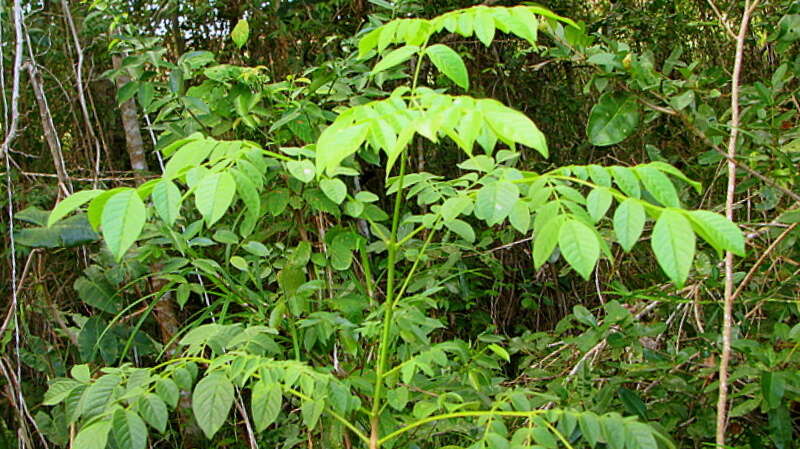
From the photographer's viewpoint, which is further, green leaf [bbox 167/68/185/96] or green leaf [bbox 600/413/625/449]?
green leaf [bbox 167/68/185/96]

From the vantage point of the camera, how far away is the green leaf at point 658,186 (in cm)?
103

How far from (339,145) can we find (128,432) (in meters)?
0.54

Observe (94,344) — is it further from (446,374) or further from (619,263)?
(619,263)

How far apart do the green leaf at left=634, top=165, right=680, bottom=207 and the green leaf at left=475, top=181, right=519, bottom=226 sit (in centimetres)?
17

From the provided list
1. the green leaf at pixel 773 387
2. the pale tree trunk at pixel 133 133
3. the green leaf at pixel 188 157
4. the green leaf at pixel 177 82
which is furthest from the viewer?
the pale tree trunk at pixel 133 133

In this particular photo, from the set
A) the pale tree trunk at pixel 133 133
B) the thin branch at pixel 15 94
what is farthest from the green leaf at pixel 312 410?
the pale tree trunk at pixel 133 133

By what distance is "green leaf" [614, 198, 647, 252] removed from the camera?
932 mm

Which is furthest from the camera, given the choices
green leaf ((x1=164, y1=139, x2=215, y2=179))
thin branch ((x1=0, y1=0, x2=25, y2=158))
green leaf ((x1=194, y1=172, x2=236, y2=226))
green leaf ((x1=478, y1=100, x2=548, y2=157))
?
thin branch ((x1=0, y1=0, x2=25, y2=158))

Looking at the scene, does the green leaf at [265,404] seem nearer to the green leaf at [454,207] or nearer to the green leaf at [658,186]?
the green leaf at [454,207]

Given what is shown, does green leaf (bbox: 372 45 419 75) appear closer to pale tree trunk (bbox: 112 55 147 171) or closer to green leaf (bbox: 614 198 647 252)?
green leaf (bbox: 614 198 647 252)

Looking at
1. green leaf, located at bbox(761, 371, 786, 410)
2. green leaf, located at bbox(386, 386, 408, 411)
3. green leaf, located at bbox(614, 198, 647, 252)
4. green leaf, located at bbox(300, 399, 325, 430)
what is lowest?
green leaf, located at bbox(761, 371, 786, 410)

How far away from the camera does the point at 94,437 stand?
1108 millimetres

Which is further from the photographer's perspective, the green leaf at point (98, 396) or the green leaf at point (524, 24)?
the green leaf at point (98, 396)

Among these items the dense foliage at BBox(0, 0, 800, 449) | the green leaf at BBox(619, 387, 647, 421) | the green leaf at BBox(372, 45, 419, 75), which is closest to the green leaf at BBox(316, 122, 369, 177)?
the dense foliage at BBox(0, 0, 800, 449)
